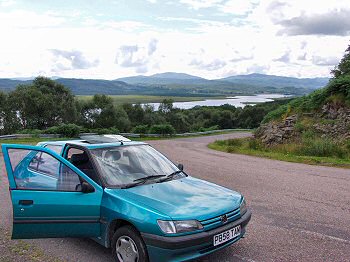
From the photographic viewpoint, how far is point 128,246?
14.5 ft

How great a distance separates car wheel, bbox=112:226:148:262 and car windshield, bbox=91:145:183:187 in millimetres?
728

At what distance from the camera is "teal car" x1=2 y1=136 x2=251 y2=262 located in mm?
4188

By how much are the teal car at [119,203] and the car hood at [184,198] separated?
0.01 meters

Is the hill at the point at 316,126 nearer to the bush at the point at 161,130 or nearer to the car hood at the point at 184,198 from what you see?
the car hood at the point at 184,198

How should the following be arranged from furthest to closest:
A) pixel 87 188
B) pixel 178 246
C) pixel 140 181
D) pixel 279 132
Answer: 1. pixel 279 132
2. pixel 140 181
3. pixel 87 188
4. pixel 178 246

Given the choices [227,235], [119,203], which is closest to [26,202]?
[119,203]

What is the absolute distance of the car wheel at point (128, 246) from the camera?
4.24 meters

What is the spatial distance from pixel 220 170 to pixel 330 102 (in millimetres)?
11428

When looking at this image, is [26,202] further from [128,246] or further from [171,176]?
[171,176]

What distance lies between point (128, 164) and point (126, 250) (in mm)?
1425

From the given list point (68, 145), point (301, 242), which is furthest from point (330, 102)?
point (68, 145)

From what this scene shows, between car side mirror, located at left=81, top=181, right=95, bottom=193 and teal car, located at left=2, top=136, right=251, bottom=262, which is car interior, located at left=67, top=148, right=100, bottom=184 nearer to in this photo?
teal car, located at left=2, top=136, right=251, bottom=262

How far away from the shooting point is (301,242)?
18.3 ft

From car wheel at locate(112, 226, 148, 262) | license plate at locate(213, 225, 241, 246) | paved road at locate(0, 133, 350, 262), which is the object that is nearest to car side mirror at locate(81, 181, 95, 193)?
car wheel at locate(112, 226, 148, 262)
